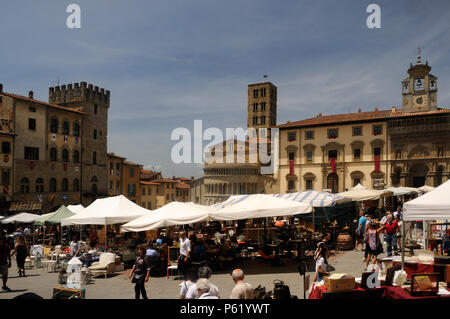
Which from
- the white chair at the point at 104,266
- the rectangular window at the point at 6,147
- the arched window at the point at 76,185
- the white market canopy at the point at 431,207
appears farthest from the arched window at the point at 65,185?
the white market canopy at the point at 431,207

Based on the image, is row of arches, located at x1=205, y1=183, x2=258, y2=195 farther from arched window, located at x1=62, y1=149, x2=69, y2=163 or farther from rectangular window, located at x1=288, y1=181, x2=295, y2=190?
arched window, located at x1=62, y1=149, x2=69, y2=163

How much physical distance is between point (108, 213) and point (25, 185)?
30535 millimetres

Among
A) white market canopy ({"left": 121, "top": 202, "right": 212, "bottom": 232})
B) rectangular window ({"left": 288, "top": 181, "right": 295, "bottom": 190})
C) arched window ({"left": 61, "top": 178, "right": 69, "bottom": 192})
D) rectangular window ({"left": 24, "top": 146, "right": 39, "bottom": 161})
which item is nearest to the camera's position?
white market canopy ({"left": 121, "top": 202, "right": 212, "bottom": 232})

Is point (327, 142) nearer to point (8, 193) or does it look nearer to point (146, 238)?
point (146, 238)

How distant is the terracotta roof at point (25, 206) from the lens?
1465 inches

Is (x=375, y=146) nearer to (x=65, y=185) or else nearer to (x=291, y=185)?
(x=291, y=185)

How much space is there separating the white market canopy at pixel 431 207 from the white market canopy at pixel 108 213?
10898mm

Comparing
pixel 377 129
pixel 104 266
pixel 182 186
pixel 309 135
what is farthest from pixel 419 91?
pixel 182 186

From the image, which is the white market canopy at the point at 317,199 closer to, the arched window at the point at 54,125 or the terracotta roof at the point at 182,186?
the arched window at the point at 54,125

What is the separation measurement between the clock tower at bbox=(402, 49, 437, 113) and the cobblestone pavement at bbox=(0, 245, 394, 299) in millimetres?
38990

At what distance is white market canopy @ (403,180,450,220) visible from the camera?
7965mm

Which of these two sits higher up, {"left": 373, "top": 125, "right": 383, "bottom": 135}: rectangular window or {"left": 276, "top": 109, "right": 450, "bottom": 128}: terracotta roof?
{"left": 276, "top": 109, "right": 450, "bottom": 128}: terracotta roof

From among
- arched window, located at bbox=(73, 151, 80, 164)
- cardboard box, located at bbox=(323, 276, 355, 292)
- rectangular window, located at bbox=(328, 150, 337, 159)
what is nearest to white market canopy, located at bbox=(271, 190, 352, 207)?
cardboard box, located at bbox=(323, 276, 355, 292)

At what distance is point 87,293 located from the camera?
10.7 m
